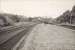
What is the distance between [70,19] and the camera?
4191 millimetres

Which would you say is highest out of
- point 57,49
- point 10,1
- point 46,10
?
point 10,1

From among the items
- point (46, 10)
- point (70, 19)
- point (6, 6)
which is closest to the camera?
point (70, 19)

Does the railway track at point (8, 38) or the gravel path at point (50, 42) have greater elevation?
the railway track at point (8, 38)

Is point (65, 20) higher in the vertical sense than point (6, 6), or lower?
lower

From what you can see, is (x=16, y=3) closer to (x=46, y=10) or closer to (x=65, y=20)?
(x=46, y=10)

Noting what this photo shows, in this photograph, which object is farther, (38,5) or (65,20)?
(38,5)

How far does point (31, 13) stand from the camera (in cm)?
585

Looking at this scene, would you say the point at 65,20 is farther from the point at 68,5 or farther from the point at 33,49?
the point at 33,49

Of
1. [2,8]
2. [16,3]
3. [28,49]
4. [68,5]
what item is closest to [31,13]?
[16,3]

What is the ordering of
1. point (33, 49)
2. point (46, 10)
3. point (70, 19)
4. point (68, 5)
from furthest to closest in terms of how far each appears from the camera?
point (46, 10)
point (68, 5)
point (70, 19)
point (33, 49)

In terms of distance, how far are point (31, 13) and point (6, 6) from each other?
1174 millimetres

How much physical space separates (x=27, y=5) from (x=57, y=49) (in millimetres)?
5326

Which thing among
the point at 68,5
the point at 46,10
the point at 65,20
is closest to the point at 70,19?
the point at 65,20

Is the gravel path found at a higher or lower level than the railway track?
lower
